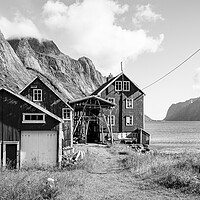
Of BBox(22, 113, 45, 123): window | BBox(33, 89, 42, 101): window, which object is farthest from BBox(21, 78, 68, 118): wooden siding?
BBox(22, 113, 45, 123): window

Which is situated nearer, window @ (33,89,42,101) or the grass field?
the grass field

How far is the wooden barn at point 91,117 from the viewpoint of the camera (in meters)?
39.8

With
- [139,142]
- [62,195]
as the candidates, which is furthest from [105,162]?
[139,142]

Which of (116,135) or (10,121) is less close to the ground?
(10,121)

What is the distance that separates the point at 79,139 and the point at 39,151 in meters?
18.2

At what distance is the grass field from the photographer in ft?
46.5

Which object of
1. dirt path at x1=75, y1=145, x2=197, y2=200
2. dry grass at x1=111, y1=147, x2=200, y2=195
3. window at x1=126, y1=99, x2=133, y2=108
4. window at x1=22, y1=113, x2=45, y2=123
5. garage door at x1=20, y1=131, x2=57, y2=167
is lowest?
dirt path at x1=75, y1=145, x2=197, y2=200

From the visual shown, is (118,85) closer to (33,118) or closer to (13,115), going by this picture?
(33,118)

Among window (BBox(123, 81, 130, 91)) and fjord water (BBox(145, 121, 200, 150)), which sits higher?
A: window (BBox(123, 81, 130, 91))

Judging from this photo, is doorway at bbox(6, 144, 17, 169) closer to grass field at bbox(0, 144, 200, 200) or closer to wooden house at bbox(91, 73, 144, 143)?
grass field at bbox(0, 144, 200, 200)

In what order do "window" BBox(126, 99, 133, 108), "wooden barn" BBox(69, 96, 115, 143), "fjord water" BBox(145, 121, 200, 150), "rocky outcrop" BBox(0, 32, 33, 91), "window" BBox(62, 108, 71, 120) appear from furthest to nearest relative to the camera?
"rocky outcrop" BBox(0, 32, 33, 91) → "fjord water" BBox(145, 121, 200, 150) → "window" BBox(126, 99, 133, 108) → "wooden barn" BBox(69, 96, 115, 143) → "window" BBox(62, 108, 71, 120)

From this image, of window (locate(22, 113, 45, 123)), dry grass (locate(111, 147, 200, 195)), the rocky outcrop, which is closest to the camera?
dry grass (locate(111, 147, 200, 195))

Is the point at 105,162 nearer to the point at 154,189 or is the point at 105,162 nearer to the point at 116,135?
the point at 154,189

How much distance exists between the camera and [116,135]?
150ft
